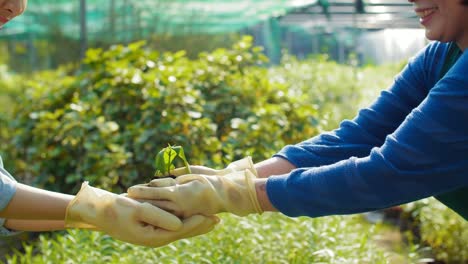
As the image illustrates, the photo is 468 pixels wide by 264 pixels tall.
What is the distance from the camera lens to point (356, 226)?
4.07 meters

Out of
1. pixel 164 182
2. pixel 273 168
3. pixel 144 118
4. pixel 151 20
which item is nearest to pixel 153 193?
pixel 164 182

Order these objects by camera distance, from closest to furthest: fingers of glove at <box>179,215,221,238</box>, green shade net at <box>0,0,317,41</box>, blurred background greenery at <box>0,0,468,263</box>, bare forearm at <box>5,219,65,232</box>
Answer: fingers of glove at <box>179,215,221,238</box>, bare forearm at <box>5,219,65,232</box>, blurred background greenery at <box>0,0,468,263</box>, green shade net at <box>0,0,317,41</box>

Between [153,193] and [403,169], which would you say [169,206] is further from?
[403,169]

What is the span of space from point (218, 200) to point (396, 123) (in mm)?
687

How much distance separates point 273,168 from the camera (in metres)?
2.29

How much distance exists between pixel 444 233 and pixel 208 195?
7.60 ft

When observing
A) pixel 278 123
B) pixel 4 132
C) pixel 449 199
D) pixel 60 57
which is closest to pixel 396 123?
pixel 449 199

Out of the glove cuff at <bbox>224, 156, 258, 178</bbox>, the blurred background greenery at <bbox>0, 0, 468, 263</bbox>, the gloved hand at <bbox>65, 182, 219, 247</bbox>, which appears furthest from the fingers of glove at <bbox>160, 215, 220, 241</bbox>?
the blurred background greenery at <bbox>0, 0, 468, 263</bbox>

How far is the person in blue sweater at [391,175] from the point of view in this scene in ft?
5.92

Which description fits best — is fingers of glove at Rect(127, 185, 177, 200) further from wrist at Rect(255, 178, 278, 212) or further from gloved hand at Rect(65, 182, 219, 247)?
wrist at Rect(255, 178, 278, 212)

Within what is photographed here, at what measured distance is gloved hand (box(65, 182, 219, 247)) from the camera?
2039 millimetres

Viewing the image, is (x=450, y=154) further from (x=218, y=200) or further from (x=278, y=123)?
(x=278, y=123)

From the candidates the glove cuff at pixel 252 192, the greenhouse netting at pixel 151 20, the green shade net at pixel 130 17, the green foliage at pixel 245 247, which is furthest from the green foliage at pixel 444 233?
the green shade net at pixel 130 17

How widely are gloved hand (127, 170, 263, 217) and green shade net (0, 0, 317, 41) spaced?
8.59 meters
